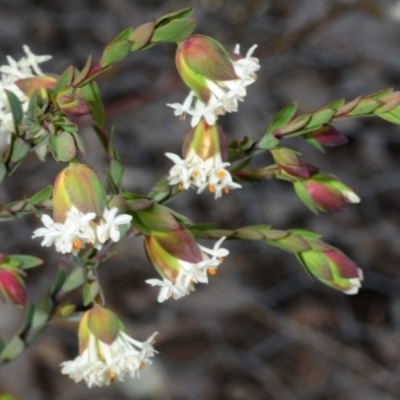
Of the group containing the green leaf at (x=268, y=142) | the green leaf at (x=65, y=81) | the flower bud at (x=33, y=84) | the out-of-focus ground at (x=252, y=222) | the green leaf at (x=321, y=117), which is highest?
the green leaf at (x=65, y=81)

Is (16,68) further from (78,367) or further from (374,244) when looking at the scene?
(374,244)

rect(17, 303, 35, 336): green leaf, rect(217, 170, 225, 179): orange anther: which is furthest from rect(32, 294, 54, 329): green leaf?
rect(217, 170, 225, 179): orange anther

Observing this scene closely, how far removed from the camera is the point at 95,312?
2.08 feet

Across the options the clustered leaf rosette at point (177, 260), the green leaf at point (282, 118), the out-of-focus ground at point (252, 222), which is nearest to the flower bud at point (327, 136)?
the green leaf at point (282, 118)

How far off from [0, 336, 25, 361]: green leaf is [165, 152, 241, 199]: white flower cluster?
26 cm

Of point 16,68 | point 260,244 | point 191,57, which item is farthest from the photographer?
point 260,244

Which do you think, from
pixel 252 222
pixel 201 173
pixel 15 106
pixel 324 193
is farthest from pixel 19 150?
pixel 252 222

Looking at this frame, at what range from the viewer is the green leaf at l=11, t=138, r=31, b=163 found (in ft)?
1.94

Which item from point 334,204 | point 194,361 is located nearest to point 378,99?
point 334,204

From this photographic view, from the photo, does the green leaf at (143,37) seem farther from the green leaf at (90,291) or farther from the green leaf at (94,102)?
the green leaf at (90,291)

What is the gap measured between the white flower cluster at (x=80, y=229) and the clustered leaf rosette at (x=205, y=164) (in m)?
0.09

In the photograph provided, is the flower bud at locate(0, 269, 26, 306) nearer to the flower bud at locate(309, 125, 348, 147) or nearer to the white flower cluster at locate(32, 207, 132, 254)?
the white flower cluster at locate(32, 207, 132, 254)

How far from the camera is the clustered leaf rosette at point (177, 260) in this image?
0.57m

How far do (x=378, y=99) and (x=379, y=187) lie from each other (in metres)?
1.52
